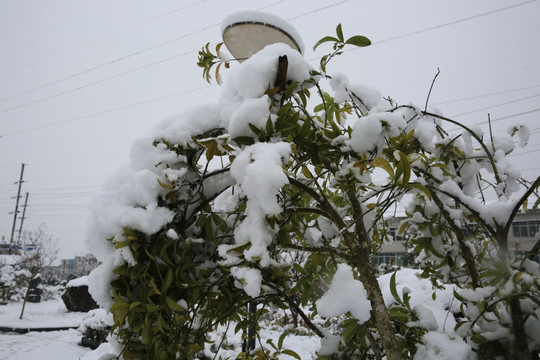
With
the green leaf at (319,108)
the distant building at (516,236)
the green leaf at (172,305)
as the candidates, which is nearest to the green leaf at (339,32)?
the green leaf at (319,108)

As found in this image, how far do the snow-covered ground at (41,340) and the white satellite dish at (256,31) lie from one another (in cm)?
559

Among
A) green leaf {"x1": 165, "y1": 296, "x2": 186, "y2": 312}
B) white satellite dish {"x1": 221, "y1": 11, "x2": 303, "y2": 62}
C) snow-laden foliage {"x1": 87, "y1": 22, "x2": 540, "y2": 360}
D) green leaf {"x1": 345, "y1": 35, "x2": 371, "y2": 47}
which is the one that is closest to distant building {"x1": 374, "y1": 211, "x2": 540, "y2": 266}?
snow-laden foliage {"x1": 87, "y1": 22, "x2": 540, "y2": 360}

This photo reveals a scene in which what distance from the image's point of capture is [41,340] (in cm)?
644

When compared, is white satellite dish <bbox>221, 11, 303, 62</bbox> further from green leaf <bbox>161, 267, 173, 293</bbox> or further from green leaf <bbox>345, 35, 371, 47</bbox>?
green leaf <bbox>161, 267, 173, 293</bbox>

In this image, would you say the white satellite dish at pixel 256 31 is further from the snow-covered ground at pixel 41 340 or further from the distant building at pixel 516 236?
the snow-covered ground at pixel 41 340

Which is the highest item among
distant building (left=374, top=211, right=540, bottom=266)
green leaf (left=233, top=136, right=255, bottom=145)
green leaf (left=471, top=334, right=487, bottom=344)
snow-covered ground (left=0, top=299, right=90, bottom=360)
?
distant building (left=374, top=211, right=540, bottom=266)

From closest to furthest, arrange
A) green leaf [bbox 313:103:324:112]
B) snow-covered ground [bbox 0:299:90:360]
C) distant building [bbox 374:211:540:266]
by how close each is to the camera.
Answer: green leaf [bbox 313:103:324:112] < snow-covered ground [bbox 0:299:90:360] < distant building [bbox 374:211:540:266]

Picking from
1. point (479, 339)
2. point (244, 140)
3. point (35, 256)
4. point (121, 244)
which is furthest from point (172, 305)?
point (35, 256)

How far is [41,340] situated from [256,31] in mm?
Result: 7666

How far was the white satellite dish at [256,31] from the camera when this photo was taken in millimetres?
1416

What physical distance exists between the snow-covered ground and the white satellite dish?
5.59 metres

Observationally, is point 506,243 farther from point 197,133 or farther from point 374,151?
point 197,133

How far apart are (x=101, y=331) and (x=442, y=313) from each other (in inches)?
220

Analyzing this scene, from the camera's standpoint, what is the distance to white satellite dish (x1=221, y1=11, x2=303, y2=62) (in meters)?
1.42
